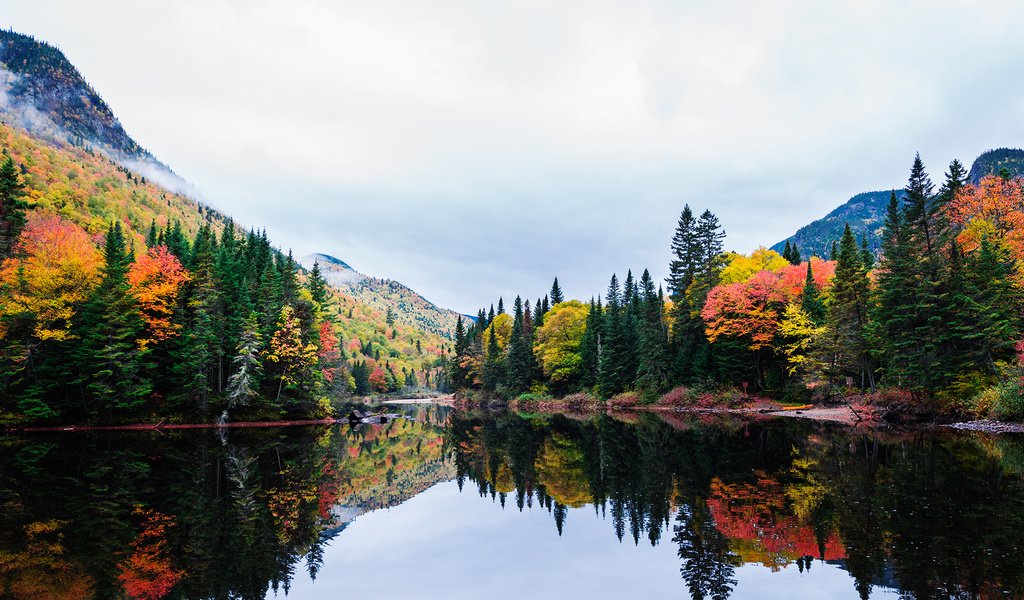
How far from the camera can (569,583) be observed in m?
9.15

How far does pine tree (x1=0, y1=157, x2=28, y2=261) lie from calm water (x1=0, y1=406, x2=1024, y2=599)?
2109 centimetres

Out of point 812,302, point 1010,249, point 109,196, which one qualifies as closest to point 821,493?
point 1010,249

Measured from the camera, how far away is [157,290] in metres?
43.2

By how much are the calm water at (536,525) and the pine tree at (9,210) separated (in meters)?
21.1

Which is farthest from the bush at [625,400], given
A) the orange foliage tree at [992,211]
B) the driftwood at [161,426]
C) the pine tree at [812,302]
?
the driftwood at [161,426]

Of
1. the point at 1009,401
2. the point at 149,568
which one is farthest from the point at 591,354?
the point at 149,568

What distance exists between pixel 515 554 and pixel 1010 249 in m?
41.8

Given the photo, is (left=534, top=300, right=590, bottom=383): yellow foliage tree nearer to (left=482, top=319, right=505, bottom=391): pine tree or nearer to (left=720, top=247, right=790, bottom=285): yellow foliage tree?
(left=482, top=319, right=505, bottom=391): pine tree

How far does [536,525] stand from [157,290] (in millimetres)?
43114

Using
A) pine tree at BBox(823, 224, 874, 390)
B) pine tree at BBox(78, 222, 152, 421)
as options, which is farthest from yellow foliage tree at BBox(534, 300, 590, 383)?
pine tree at BBox(78, 222, 152, 421)

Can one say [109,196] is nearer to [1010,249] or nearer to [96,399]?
[96,399]

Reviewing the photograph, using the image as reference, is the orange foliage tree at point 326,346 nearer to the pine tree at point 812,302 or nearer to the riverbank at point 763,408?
the riverbank at point 763,408

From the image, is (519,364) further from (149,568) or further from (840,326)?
(149,568)

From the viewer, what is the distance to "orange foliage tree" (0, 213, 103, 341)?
3653cm
